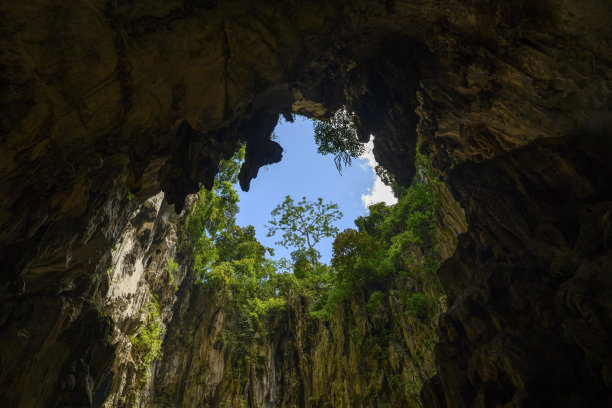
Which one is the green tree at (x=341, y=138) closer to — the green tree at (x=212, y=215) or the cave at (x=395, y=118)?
the cave at (x=395, y=118)

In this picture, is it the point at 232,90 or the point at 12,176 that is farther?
the point at 232,90

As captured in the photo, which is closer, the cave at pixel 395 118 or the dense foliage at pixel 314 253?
the cave at pixel 395 118

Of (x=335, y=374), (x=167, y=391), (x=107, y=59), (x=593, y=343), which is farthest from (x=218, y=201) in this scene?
(x=593, y=343)

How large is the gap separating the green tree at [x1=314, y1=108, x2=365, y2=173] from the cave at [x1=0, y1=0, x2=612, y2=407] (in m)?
3.38

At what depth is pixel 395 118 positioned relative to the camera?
38.4 ft

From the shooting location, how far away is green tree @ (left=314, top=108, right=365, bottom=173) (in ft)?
48.9

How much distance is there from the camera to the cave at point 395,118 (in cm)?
575

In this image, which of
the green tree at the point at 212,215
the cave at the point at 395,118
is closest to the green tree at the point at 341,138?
the cave at the point at 395,118

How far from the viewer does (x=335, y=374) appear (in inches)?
583

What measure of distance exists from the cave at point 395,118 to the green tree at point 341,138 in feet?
11.1

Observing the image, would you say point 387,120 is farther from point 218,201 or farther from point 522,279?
point 218,201

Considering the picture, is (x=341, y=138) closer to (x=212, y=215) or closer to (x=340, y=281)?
(x=340, y=281)

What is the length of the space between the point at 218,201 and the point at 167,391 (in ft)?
41.1

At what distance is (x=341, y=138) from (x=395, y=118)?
3741 millimetres
